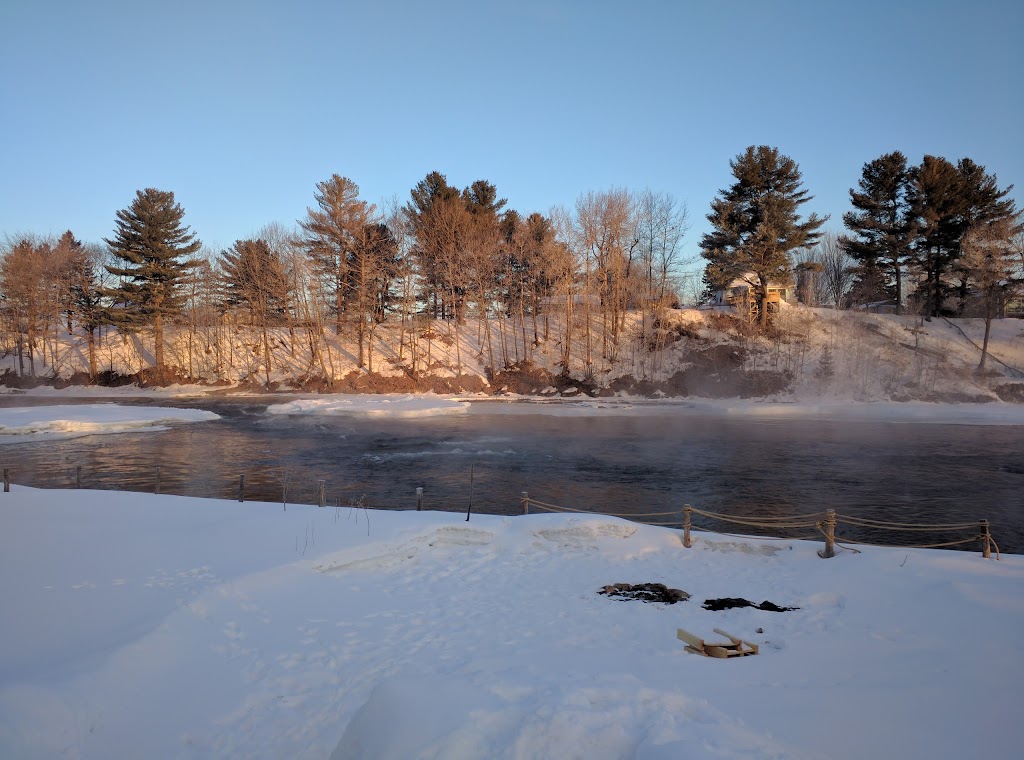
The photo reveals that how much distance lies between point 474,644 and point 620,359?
4194 cm

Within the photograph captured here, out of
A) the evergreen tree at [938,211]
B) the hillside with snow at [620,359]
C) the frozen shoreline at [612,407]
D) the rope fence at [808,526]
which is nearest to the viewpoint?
the rope fence at [808,526]

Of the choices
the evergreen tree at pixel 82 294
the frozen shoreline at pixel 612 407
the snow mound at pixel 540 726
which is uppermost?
the evergreen tree at pixel 82 294

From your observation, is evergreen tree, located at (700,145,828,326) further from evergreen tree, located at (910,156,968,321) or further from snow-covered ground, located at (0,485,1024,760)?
snow-covered ground, located at (0,485,1024,760)

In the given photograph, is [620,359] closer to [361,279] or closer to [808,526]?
[361,279]

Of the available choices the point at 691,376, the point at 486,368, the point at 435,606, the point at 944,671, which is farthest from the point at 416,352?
the point at 944,671

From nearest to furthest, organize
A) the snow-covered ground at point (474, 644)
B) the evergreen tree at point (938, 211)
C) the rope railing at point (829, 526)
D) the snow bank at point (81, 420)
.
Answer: the snow-covered ground at point (474, 644)
the rope railing at point (829, 526)
the snow bank at point (81, 420)
the evergreen tree at point (938, 211)

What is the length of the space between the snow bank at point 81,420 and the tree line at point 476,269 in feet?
50.5

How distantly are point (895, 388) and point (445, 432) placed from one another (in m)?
28.7

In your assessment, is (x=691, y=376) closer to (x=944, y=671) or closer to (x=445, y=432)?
(x=445, y=432)

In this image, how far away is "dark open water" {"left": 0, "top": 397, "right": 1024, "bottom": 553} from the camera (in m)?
15.2

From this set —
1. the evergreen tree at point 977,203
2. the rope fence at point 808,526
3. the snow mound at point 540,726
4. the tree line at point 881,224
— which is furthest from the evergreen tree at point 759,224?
the snow mound at point 540,726

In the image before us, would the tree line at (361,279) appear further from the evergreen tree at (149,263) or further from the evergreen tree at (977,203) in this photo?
the evergreen tree at (977,203)

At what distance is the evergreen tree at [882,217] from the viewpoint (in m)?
44.8

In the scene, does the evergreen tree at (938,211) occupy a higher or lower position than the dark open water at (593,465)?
higher
